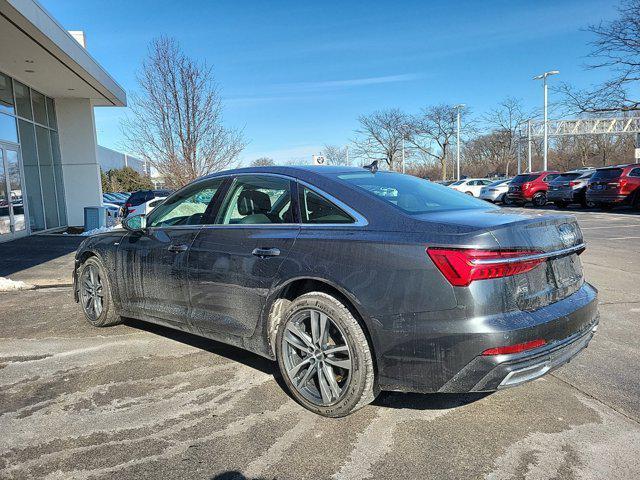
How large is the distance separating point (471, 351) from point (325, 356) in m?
0.92

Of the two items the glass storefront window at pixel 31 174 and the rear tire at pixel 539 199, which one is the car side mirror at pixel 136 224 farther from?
the rear tire at pixel 539 199

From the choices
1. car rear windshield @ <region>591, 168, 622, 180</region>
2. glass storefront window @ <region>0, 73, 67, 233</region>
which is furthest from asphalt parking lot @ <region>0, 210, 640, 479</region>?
car rear windshield @ <region>591, 168, 622, 180</region>

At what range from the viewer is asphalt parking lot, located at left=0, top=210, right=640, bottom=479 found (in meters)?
2.57

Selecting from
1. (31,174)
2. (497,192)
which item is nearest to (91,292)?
(31,174)

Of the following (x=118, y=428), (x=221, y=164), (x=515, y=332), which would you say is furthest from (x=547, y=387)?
(x=221, y=164)

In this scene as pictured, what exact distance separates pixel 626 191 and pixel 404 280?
746 inches

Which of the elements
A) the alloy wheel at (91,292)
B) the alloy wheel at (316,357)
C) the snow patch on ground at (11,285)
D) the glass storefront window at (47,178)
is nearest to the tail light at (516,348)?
the alloy wheel at (316,357)

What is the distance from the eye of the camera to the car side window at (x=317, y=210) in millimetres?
3178

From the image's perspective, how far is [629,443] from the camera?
2.72 m

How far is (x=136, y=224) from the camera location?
4.54 metres

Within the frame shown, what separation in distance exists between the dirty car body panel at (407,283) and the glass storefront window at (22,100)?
1340 centimetres

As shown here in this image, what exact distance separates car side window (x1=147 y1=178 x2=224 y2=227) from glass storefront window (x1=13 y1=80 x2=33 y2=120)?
41.0 feet

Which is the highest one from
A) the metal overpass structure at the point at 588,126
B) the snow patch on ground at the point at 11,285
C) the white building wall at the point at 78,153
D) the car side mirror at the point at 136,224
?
the metal overpass structure at the point at 588,126

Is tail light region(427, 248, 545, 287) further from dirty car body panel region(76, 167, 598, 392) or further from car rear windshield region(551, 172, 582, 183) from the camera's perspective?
car rear windshield region(551, 172, 582, 183)
